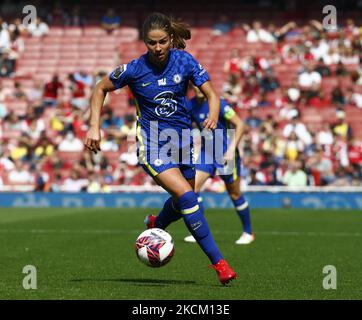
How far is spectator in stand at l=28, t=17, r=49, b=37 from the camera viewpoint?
102ft

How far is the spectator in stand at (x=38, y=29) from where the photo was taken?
1228 inches

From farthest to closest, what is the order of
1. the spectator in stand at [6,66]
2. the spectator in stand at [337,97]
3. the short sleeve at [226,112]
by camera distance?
the spectator in stand at [6,66]
the spectator in stand at [337,97]
the short sleeve at [226,112]

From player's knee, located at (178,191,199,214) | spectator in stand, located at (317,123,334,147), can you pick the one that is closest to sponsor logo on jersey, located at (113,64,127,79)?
player's knee, located at (178,191,199,214)

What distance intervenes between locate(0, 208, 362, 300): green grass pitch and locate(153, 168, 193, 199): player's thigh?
87 centimetres

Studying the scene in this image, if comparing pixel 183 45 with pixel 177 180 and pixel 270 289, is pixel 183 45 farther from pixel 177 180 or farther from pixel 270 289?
pixel 270 289

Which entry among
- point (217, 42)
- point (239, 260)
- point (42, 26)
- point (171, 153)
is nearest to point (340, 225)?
point (239, 260)

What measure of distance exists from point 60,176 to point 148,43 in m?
16.4

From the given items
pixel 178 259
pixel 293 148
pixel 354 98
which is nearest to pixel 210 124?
pixel 178 259

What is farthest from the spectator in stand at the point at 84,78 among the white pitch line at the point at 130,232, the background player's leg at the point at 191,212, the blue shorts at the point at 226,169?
the background player's leg at the point at 191,212

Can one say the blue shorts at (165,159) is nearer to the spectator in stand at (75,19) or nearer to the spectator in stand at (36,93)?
the spectator in stand at (36,93)

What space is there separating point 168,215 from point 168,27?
218 centimetres

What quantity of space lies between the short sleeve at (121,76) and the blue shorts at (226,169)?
14.7ft

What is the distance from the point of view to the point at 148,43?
8.63m
